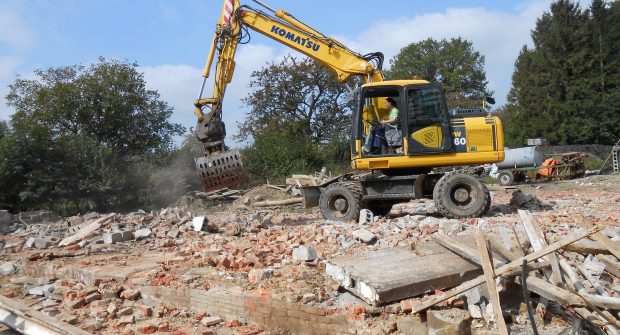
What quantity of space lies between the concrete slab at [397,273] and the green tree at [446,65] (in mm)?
37357

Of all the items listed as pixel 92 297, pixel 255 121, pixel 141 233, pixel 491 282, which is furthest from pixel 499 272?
pixel 255 121

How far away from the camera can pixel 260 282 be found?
17.9 ft

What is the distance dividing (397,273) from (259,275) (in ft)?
5.05

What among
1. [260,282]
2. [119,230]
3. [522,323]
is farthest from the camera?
[119,230]

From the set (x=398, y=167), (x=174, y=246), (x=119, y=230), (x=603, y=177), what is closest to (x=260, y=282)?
(x=174, y=246)

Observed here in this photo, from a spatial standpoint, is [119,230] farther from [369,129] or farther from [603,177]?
[603,177]

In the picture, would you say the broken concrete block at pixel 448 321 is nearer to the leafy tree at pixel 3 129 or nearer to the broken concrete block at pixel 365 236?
the broken concrete block at pixel 365 236

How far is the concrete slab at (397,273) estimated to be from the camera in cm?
448

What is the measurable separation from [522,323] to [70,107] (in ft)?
63.3

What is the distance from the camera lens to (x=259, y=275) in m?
5.55

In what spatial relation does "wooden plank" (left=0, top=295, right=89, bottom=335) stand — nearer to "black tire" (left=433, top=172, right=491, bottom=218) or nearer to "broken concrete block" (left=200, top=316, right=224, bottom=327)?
"broken concrete block" (left=200, top=316, right=224, bottom=327)

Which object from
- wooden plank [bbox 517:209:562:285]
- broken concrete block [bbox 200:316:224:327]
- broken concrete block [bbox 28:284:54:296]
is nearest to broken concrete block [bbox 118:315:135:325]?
broken concrete block [bbox 200:316:224:327]

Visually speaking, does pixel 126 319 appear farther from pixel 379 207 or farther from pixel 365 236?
pixel 379 207

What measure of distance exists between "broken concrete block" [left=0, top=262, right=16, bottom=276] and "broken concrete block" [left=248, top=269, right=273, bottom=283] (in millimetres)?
4374
